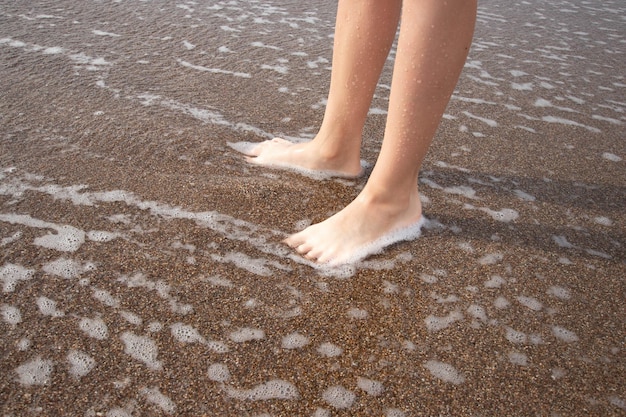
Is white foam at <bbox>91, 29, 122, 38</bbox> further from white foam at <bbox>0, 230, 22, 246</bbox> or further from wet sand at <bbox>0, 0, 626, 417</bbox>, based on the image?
white foam at <bbox>0, 230, 22, 246</bbox>

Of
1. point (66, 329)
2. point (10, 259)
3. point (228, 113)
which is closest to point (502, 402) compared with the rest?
point (66, 329)

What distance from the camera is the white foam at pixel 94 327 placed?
1.21 metres

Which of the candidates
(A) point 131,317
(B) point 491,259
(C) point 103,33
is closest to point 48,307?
(A) point 131,317

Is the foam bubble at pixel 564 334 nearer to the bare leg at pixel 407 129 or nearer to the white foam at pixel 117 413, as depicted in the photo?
the bare leg at pixel 407 129

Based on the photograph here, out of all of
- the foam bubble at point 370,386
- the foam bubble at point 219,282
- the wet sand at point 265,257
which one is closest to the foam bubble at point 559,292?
the wet sand at point 265,257

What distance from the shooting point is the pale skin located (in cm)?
139

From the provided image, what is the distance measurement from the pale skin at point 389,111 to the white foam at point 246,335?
1.06 ft

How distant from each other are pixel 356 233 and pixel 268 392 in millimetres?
592

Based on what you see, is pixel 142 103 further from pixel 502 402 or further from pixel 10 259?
pixel 502 402

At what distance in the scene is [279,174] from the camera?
1.90m

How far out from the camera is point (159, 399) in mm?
1075

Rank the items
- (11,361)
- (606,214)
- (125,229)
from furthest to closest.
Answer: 1. (606,214)
2. (125,229)
3. (11,361)

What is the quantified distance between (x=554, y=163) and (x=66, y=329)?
1.82 meters

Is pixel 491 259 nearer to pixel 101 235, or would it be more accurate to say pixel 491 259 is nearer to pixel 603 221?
pixel 603 221
